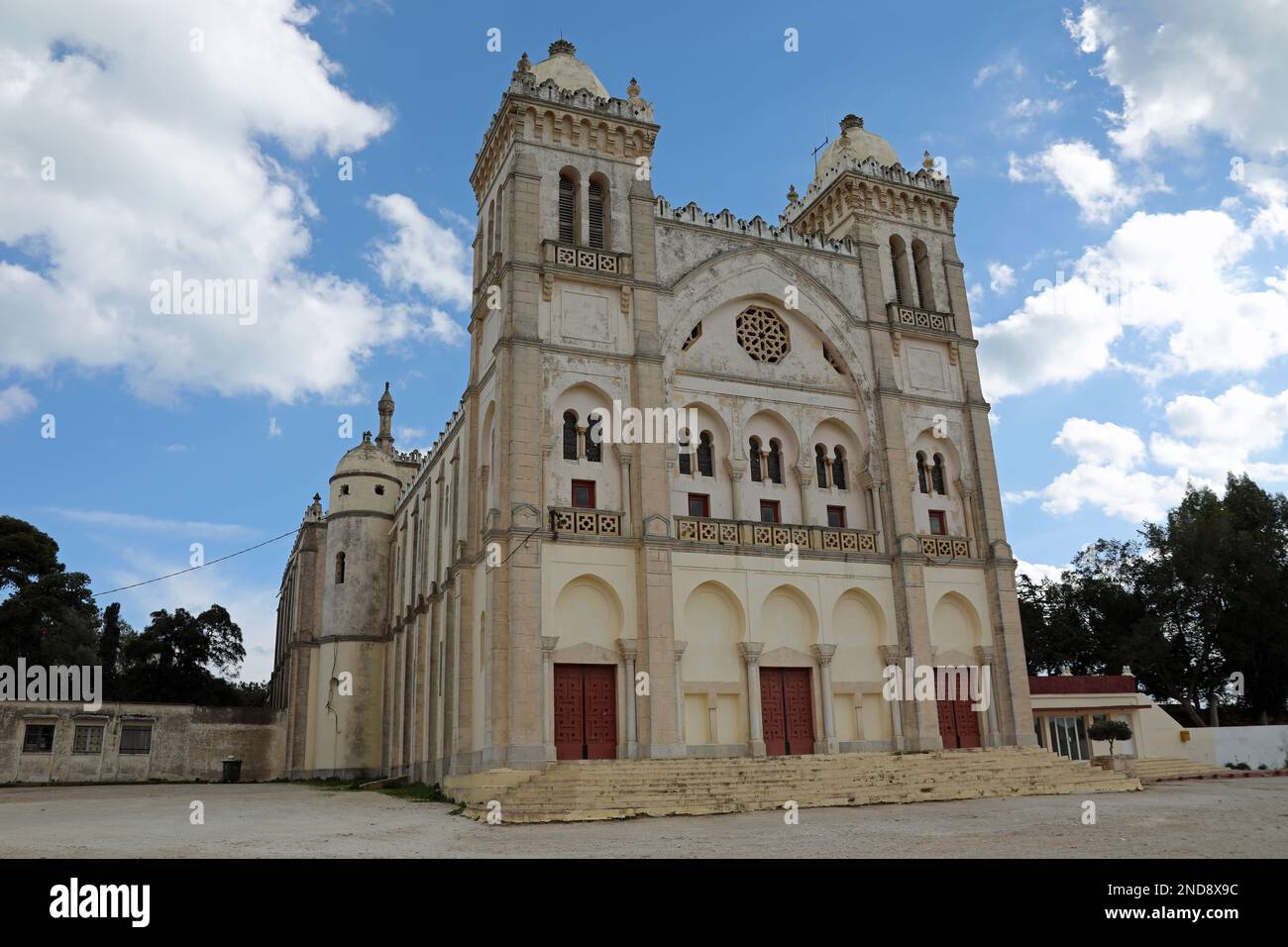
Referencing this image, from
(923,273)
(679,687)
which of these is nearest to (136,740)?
(679,687)

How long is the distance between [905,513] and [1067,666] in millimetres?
23851

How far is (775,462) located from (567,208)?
31.9 ft

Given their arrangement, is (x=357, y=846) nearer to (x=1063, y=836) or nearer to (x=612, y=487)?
(x=1063, y=836)

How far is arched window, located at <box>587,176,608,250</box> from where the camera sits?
93.1 feet

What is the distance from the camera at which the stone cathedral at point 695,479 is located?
24.5m

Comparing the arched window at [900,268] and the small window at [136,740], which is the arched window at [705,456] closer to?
the arched window at [900,268]

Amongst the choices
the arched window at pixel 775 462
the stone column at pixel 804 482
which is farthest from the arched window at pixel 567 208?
the stone column at pixel 804 482

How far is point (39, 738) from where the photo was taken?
36688 mm

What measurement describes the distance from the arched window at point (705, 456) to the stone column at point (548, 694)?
695cm

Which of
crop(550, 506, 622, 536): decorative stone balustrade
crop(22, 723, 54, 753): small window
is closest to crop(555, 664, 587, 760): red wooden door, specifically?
crop(550, 506, 622, 536): decorative stone balustrade

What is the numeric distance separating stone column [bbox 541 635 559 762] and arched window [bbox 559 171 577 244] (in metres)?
11.7
